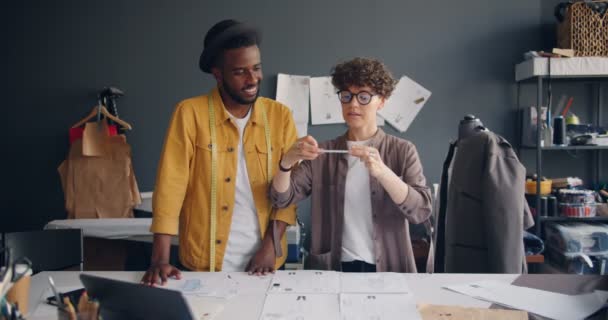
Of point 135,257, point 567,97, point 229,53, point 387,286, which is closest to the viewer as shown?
point 387,286

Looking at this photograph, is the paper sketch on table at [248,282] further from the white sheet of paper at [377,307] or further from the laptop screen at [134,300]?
the laptop screen at [134,300]

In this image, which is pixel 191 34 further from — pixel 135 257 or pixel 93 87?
pixel 135 257

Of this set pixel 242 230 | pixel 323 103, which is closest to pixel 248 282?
pixel 242 230

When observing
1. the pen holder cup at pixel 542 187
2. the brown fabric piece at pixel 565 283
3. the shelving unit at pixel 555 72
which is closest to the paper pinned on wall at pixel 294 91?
the shelving unit at pixel 555 72

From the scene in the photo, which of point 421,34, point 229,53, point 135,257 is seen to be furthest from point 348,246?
point 421,34

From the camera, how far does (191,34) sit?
3.26 metres

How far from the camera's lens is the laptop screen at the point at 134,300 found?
2.79ft

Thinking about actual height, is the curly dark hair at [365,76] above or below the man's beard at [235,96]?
above

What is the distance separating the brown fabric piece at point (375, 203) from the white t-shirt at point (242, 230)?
3.8 inches

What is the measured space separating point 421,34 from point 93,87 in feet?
7.29

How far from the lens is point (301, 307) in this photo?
48.6 inches

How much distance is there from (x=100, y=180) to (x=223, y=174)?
1.68 meters

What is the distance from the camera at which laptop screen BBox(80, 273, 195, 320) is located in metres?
0.85

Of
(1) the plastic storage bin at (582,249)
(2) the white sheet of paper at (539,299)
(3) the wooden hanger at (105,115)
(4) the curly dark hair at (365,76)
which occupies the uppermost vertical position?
(4) the curly dark hair at (365,76)
